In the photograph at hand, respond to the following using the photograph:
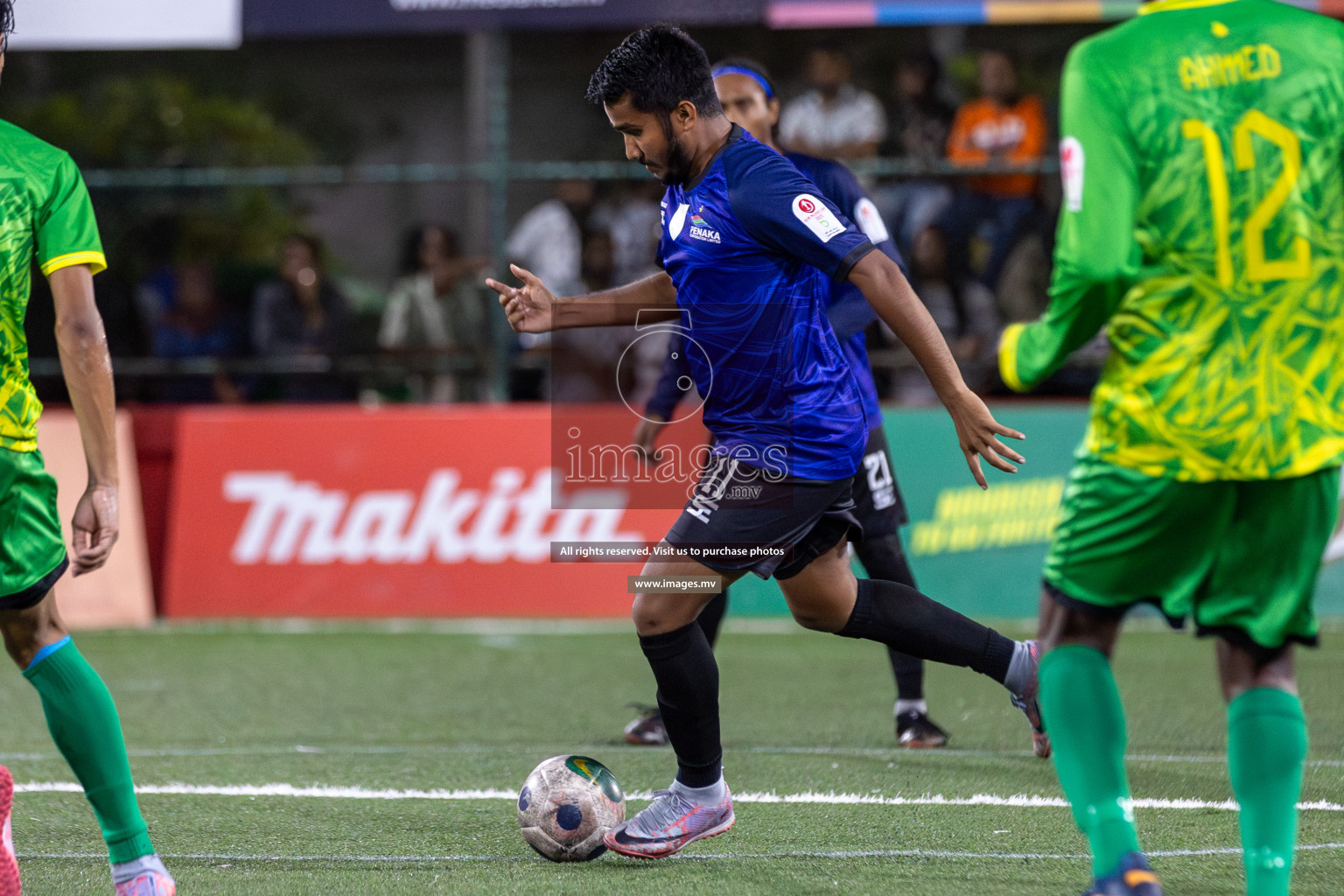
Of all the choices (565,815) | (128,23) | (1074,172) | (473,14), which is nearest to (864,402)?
(565,815)

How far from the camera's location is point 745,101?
5477 millimetres

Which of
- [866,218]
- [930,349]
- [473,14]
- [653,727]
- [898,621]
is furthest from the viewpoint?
[473,14]

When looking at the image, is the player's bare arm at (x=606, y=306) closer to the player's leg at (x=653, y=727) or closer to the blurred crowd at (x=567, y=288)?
the player's leg at (x=653, y=727)

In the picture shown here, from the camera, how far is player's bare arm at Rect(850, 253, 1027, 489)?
3.51 metres

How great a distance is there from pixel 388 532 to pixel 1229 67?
680 cm

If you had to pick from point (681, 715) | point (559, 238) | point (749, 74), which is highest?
point (749, 74)

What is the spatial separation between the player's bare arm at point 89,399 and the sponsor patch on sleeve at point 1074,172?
2.05m

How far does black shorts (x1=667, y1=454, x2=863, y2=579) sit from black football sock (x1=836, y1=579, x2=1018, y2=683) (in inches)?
20.0

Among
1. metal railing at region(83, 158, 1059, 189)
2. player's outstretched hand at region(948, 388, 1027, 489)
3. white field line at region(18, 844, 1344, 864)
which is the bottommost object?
white field line at region(18, 844, 1344, 864)

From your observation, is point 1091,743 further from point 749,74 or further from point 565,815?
point 749,74

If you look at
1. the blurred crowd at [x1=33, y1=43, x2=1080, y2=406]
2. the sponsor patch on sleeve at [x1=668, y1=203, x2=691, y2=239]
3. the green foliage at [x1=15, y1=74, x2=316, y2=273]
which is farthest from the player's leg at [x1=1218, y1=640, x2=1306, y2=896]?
the green foliage at [x1=15, y1=74, x2=316, y2=273]

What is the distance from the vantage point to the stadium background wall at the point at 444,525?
904 centimetres

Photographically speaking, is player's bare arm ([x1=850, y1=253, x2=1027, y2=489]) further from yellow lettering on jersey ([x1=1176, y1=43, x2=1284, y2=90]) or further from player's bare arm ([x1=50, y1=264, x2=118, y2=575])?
player's bare arm ([x1=50, y1=264, x2=118, y2=575])

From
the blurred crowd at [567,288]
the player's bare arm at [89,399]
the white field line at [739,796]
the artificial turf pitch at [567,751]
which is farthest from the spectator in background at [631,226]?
the player's bare arm at [89,399]
